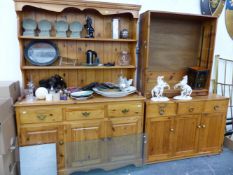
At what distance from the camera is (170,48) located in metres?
2.48

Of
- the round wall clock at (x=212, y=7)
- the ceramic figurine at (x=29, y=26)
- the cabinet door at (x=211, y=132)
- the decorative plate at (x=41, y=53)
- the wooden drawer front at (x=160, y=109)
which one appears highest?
the round wall clock at (x=212, y=7)

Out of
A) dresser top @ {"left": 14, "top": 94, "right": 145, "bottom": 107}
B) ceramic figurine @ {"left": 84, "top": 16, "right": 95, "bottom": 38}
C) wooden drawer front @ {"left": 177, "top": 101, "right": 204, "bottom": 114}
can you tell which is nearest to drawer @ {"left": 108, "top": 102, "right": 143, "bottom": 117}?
dresser top @ {"left": 14, "top": 94, "right": 145, "bottom": 107}

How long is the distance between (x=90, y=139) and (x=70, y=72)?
826 millimetres

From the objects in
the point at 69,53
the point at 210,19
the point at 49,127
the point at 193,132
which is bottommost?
the point at 193,132

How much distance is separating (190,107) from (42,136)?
5.55 feet

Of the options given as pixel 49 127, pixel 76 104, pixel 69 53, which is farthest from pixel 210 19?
pixel 49 127

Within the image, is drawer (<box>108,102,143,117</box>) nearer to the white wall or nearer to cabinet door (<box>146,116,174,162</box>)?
cabinet door (<box>146,116,174,162</box>)

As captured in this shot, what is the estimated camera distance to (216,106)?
2.33 m

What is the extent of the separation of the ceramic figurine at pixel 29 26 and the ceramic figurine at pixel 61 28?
9.0 inches

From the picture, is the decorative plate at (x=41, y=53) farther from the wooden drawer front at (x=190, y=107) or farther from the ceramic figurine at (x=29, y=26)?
the wooden drawer front at (x=190, y=107)

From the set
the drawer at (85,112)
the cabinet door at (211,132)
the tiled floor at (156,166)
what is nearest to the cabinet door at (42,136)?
the tiled floor at (156,166)

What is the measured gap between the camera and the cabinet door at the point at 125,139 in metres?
2.04

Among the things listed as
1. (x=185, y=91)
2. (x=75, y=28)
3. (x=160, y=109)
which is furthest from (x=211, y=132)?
(x=75, y=28)

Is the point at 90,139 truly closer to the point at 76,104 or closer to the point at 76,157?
the point at 76,157
